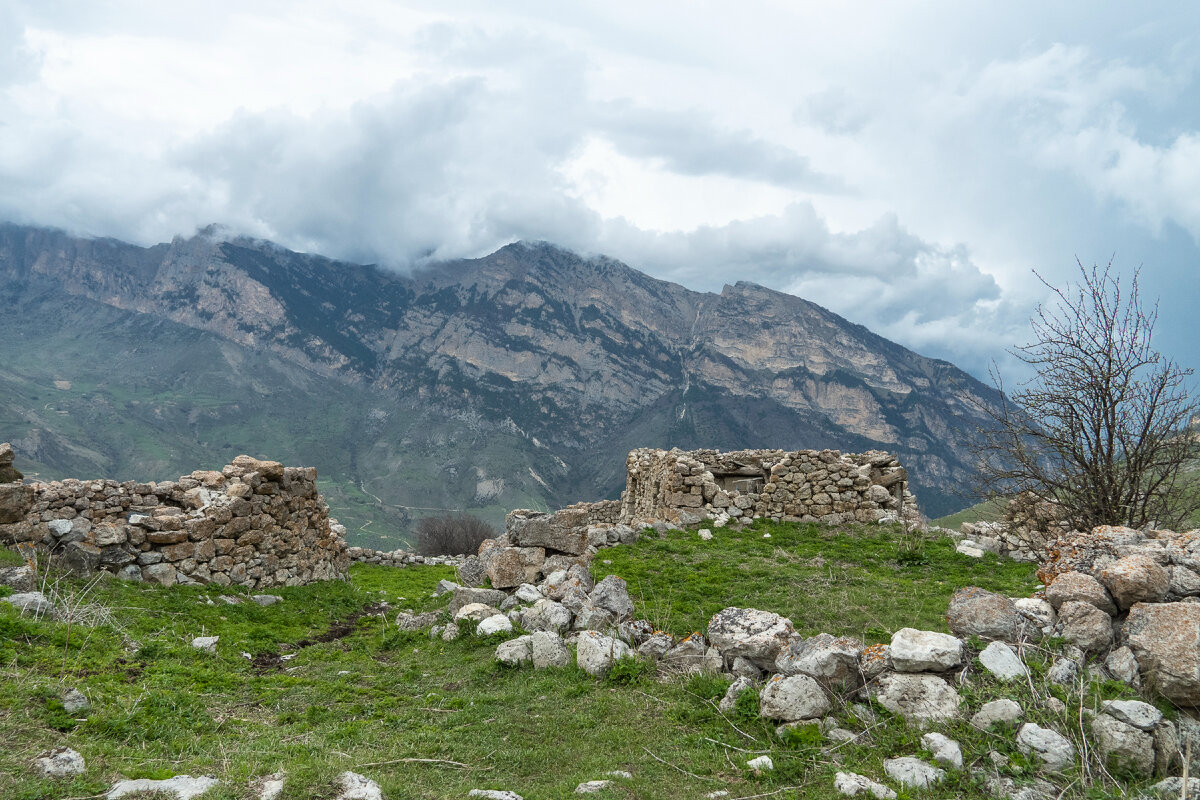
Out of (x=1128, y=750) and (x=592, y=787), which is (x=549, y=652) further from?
(x=1128, y=750)

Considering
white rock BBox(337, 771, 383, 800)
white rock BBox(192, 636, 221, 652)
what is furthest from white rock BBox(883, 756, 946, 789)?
white rock BBox(192, 636, 221, 652)

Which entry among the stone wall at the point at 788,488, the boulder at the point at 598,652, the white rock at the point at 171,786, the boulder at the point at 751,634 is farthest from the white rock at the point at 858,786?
the stone wall at the point at 788,488

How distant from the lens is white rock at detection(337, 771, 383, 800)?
5.73 m

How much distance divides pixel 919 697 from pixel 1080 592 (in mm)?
2532

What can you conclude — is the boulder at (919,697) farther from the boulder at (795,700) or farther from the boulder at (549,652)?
the boulder at (549,652)

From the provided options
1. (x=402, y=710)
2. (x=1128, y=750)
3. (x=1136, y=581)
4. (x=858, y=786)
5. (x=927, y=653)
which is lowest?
(x=402, y=710)

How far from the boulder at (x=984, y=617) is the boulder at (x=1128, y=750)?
1.85 m

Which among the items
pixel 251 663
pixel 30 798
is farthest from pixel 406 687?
pixel 30 798

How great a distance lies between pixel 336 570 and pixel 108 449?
22212cm

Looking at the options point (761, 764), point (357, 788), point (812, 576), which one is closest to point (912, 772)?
point (761, 764)

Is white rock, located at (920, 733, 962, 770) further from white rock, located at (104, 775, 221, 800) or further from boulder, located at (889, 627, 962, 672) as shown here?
white rock, located at (104, 775, 221, 800)

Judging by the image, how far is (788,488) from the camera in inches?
912

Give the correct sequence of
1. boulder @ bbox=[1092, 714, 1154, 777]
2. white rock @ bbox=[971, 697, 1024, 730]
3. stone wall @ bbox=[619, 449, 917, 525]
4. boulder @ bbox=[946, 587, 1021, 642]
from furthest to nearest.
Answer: stone wall @ bbox=[619, 449, 917, 525]
boulder @ bbox=[946, 587, 1021, 642]
white rock @ bbox=[971, 697, 1024, 730]
boulder @ bbox=[1092, 714, 1154, 777]

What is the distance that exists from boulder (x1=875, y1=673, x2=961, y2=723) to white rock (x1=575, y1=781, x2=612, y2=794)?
3222mm
